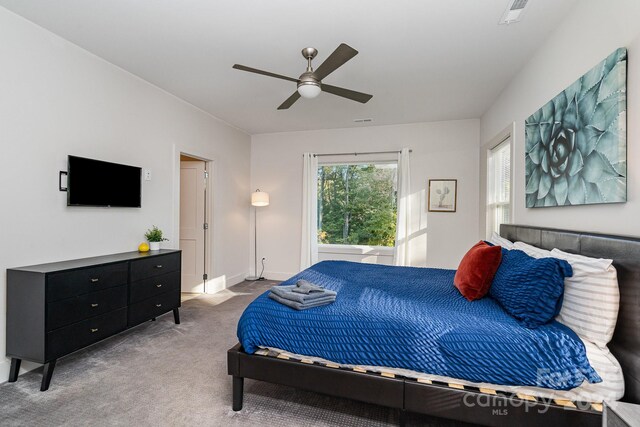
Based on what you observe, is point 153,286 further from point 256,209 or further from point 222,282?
point 256,209

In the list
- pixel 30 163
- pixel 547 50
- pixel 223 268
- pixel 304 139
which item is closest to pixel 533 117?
pixel 547 50

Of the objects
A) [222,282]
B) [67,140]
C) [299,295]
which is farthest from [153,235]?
[299,295]

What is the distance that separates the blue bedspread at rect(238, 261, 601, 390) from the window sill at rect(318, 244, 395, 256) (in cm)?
285

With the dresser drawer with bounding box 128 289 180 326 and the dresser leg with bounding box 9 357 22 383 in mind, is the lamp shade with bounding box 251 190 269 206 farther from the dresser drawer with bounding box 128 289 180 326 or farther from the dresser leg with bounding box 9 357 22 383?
the dresser leg with bounding box 9 357 22 383

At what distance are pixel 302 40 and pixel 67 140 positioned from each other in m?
2.20

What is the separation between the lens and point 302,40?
8.35 feet

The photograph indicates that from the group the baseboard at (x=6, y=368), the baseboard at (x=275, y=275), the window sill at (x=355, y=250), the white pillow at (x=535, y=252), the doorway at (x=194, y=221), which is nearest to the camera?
the white pillow at (x=535, y=252)

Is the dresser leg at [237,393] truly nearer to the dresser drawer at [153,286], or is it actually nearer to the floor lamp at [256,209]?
the dresser drawer at [153,286]

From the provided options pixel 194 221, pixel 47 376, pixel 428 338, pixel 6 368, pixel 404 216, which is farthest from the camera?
pixel 404 216

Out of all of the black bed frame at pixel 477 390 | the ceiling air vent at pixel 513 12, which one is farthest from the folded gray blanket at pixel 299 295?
the ceiling air vent at pixel 513 12

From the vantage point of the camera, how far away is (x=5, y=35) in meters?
2.21

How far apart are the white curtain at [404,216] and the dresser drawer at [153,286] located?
10.4 feet

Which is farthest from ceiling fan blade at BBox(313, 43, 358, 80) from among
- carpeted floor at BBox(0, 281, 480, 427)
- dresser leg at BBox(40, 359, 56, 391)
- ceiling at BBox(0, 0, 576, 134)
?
dresser leg at BBox(40, 359, 56, 391)

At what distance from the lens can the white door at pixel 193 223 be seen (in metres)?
4.66
